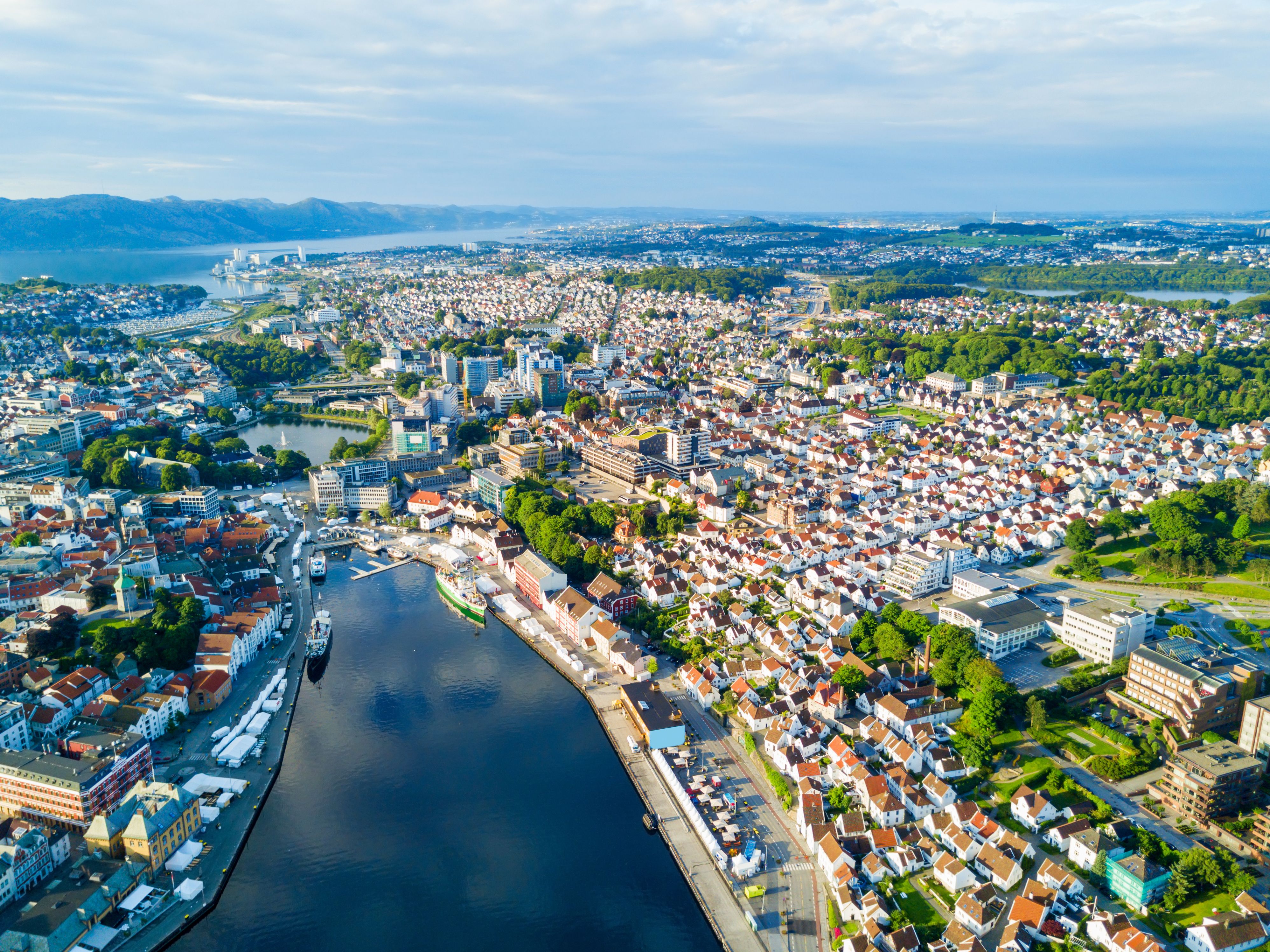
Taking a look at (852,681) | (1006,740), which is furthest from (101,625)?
(1006,740)

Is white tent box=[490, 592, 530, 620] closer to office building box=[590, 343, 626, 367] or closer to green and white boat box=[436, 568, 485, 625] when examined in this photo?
green and white boat box=[436, 568, 485, 625]

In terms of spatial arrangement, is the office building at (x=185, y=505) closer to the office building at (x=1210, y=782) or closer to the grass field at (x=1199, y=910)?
the office building at (x=1210, y=782)

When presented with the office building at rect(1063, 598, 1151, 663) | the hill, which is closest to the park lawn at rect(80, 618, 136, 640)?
the office building at rect(1063, 598, 1151, 663)

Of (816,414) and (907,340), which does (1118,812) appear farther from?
(907,340)

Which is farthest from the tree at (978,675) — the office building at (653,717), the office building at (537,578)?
the office building at (537,578)

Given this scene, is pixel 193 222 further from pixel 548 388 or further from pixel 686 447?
pixel 686 447

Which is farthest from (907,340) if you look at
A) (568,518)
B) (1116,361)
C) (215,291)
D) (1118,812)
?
(215,291)
